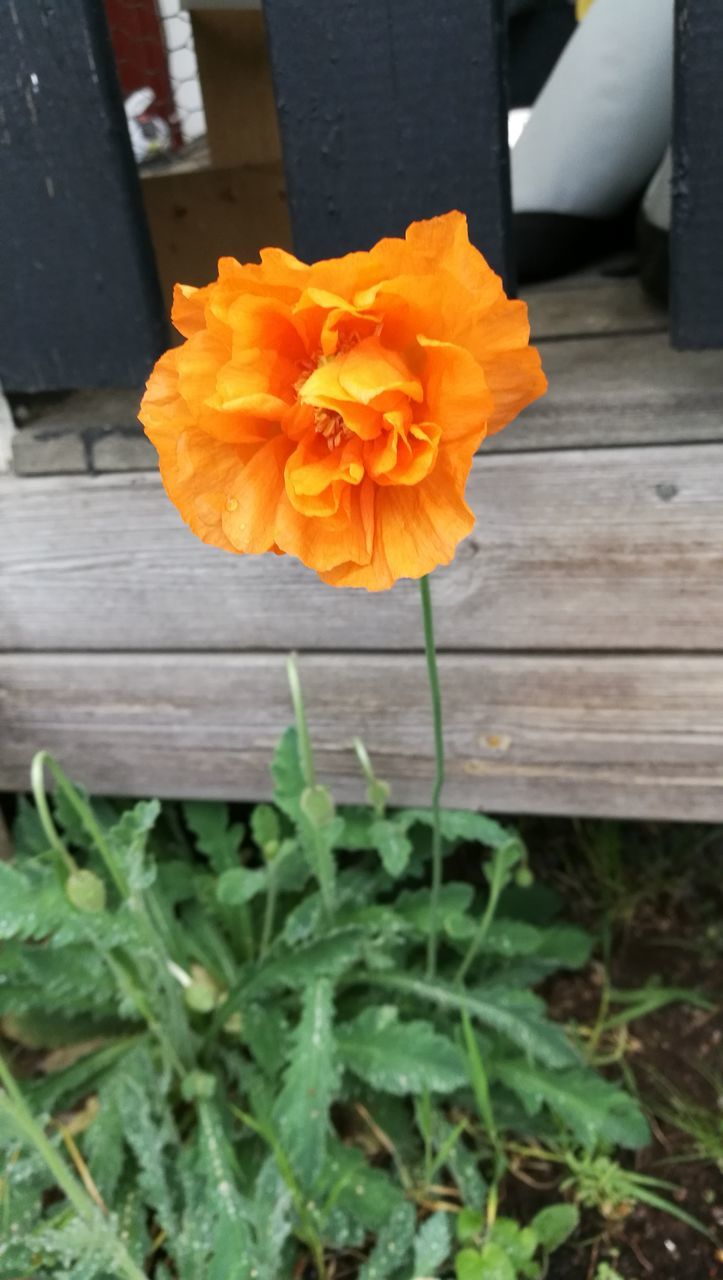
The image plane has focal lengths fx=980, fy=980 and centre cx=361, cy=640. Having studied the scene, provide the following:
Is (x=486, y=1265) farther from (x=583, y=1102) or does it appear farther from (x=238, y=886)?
(x=238, y=886)

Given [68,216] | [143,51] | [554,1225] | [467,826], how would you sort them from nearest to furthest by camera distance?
[68,216]
[554,1225]
[467,826]
[143,51]

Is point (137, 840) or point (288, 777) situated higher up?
point (137, 840)

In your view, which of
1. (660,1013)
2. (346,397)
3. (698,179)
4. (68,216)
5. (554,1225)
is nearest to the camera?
(346,397)

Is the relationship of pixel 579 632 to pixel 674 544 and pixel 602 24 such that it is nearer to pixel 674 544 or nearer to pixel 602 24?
pixel 674 544


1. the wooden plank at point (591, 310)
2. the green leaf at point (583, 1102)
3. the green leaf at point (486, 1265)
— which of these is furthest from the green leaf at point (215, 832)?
the wooden plank at point (591, 310)

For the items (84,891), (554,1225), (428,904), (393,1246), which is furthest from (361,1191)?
(84,891)

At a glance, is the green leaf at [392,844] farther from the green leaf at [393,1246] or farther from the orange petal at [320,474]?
the orange petal at [320,474]
